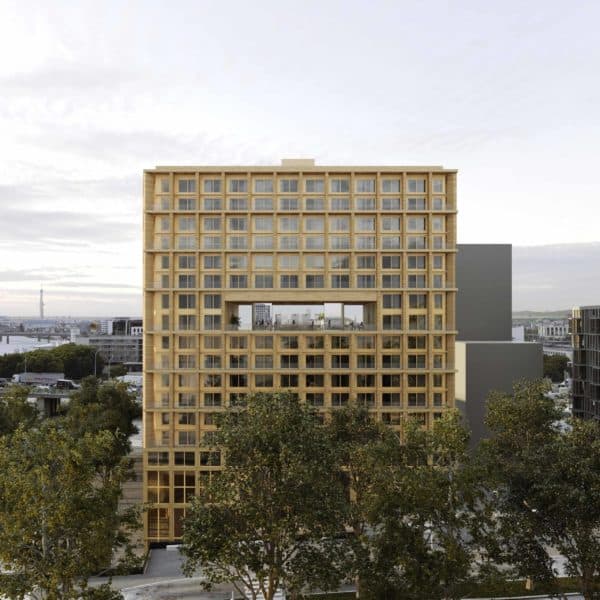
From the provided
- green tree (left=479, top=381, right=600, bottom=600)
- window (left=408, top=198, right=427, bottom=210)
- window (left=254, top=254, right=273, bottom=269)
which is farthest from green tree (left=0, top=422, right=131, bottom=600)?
window (left=408, top=198, right=427, bottom=210)

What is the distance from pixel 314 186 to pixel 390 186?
6.37 metres

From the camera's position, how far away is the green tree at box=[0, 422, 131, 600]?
20.3 metres

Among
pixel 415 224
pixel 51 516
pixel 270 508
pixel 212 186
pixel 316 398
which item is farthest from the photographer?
pixel 415 224

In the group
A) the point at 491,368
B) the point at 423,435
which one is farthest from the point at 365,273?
the point at 423,435

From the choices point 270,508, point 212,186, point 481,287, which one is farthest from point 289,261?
point 270,508

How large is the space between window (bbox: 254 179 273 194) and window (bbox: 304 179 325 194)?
290cm

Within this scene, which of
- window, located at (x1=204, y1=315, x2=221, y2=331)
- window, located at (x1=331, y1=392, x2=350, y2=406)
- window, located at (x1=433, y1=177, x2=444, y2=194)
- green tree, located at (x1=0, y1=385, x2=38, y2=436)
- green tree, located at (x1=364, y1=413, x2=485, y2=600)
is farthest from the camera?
window, located at (x1=433, y1=177, x2=444, y2=194)

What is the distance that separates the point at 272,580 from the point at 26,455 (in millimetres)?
10930

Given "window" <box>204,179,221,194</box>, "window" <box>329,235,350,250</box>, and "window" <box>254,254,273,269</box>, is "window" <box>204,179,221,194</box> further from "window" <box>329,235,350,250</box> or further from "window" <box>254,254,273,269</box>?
"window" <box>329,235,350,250</box>

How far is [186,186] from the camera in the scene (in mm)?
46031

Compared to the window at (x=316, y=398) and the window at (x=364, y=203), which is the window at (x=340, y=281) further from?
the window at (x=316, y=398)

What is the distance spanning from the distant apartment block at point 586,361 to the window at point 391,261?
94.6 ft

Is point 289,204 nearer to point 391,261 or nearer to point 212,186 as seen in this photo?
point 212,186

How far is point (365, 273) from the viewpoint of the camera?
153ft
